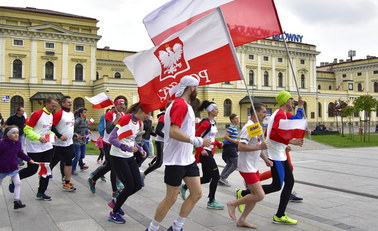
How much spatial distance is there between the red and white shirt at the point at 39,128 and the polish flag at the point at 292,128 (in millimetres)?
4380

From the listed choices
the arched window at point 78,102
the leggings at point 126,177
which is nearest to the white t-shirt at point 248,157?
the leggings at point 126,177

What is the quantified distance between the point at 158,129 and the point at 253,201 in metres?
3.04

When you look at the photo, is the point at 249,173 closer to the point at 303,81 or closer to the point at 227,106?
the point at 227,106

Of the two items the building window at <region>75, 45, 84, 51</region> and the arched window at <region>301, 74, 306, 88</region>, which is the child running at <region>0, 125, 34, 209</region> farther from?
the arched window at <region>301, 74, 306, 88</region>

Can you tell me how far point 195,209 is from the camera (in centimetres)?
594

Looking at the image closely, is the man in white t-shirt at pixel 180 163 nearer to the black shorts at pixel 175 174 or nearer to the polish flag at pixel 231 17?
the black shorts at pixel 175 174

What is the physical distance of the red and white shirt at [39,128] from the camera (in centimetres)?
647

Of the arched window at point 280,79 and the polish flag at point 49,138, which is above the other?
the arched window at point 280,79

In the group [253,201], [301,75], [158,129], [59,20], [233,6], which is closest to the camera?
[253,201]

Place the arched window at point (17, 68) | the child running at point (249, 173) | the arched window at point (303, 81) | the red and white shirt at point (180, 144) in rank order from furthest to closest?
the arched window at point (303, 81) → the arched window at point (17, 68) → the child running at point (249, 173) → the red and white shirt at point (180, 144)

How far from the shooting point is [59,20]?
4572 centimetres

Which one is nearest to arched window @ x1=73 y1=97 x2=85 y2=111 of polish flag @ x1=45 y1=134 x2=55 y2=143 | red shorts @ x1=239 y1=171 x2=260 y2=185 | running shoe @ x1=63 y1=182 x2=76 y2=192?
running shoe @ x1=63 y1=182 x2=76 y2=192

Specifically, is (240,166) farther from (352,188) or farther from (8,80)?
(8,80)

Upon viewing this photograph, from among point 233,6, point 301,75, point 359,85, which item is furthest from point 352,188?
point 359,85
